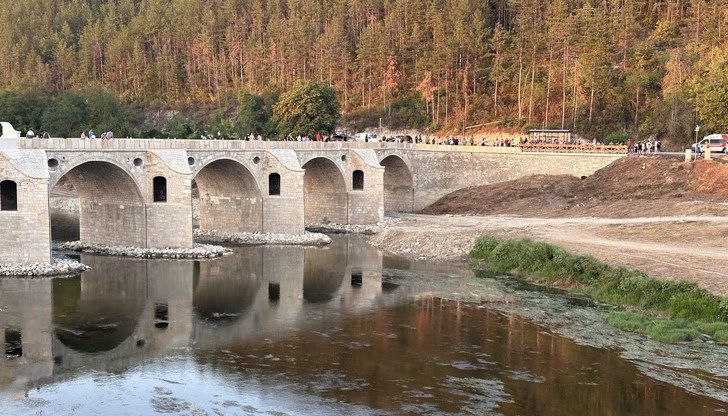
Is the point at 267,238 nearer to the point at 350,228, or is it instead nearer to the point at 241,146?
the point at 241,146

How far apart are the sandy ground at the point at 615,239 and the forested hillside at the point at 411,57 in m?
19.2

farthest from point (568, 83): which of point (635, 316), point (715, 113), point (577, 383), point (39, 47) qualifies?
point (39, 47)

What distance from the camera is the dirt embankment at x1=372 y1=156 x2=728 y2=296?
107 ft

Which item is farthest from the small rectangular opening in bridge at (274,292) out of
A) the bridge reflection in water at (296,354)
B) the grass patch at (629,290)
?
the grass patch at (629,290)

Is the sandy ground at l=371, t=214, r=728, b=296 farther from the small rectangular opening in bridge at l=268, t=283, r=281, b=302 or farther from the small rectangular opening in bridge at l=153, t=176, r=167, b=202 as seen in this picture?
the small rectangular opening in bridge at l=153, t=176, r=167, b=202

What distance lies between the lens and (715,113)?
54.3m

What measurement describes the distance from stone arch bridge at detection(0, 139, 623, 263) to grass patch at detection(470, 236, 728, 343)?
48.2 feet

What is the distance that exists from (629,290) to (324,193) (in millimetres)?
27656

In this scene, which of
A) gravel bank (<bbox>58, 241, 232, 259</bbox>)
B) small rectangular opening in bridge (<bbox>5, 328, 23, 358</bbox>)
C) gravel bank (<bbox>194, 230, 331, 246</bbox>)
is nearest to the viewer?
small rectangular opening in bridge (<bbox>5, 328, 23, 358</bbox>)

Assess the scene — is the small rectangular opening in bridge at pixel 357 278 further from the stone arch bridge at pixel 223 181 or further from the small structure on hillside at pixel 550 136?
the small structure on hillside at pixel 550 136

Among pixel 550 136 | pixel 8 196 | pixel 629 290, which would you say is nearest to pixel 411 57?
pixel 550 136

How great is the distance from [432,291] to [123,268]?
1420 cm

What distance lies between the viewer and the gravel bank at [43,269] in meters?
32.6

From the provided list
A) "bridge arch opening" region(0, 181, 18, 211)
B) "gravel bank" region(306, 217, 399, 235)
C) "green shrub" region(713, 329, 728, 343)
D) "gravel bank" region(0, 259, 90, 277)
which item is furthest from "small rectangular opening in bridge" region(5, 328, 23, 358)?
"gravel bank" region(306, 217, 399, 235)
